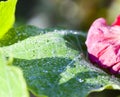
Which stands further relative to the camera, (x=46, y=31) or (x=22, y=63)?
(x=46, y=31)

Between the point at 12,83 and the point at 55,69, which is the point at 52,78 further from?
the point at 12,83

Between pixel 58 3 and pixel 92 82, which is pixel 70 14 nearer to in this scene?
pixel 58 3

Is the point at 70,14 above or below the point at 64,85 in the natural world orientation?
below

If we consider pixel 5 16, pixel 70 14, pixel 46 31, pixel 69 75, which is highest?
pixel 5 16

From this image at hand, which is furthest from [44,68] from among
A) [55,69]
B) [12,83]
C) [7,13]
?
[12,83]

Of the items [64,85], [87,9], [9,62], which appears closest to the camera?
[9,62]

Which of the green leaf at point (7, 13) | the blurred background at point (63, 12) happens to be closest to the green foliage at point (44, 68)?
the green leaf at point (7, 13)

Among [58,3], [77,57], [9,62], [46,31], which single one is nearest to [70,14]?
[58,3]

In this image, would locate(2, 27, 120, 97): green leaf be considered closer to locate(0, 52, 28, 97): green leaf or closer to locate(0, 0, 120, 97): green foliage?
locate(0, 0, 120, 97): green foliage
